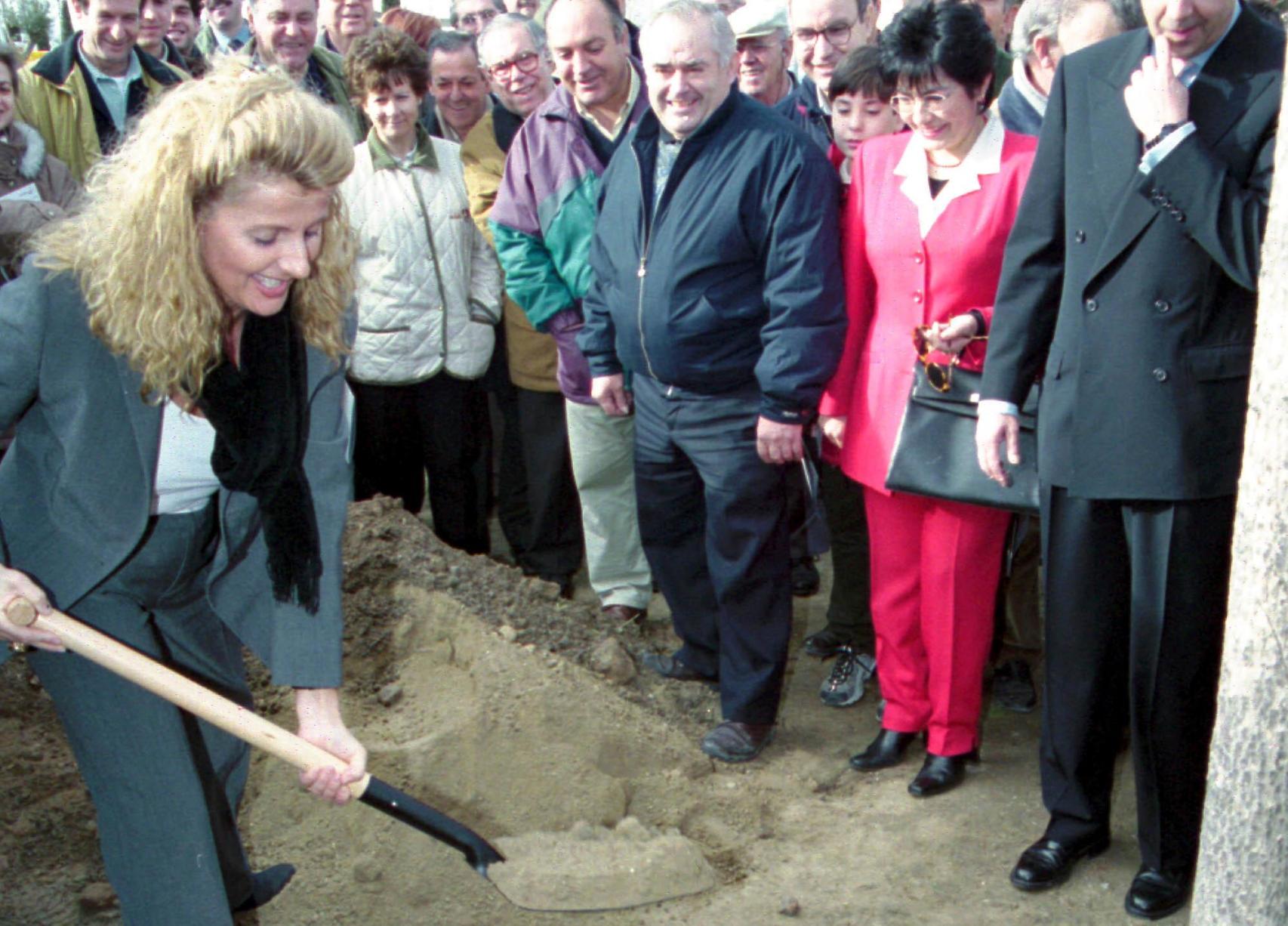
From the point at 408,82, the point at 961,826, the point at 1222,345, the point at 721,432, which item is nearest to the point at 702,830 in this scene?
the point at 961,826

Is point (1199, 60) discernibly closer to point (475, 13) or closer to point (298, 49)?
point (298, 49)

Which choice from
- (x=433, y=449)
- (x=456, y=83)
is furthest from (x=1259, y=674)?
(x=456, y=83)

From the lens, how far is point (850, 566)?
4.54 metres

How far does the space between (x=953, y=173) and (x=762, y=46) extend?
1.60 meters

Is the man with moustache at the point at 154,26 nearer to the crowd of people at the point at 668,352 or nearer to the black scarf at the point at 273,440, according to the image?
the crowd of people at the point at 668,352

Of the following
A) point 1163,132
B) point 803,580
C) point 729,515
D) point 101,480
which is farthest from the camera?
point 803,580

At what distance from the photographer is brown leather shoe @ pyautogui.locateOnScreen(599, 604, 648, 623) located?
4.89 meters

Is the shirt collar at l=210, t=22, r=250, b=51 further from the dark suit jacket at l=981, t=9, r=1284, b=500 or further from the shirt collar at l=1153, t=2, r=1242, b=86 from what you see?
the shirt collar at l=1153, t=2, r=1242, b=86

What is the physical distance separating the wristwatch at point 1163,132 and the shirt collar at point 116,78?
12.4 ft

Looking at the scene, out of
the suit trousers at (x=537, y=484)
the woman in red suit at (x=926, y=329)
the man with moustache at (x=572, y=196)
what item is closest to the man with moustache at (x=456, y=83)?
the man with moustache at (x=572, y=196)

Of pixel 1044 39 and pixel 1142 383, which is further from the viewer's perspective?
pixel 1044 39

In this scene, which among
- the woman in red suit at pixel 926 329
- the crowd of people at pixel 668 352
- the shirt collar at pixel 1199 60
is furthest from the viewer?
the woman in red suit at pixel 926 329

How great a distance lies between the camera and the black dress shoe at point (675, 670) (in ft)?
14.8

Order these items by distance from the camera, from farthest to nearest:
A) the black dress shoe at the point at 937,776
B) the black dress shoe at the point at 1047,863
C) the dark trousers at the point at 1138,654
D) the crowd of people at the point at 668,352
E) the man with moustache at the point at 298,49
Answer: the man with moustache at the point at 298,49, the black dress shoe at the point at 937,776, the black dress shoe at the point at 1047,863, the dark trousers at the point at 1138,654, the crowd of people at the point at 668,352
